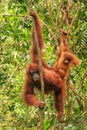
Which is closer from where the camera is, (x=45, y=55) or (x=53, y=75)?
(x=53, y=75)

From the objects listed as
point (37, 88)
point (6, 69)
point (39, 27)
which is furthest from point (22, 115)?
point (39, 27)

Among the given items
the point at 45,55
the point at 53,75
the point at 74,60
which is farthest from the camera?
the point at 45,55

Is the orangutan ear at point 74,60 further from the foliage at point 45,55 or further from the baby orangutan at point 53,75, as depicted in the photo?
the foliage at point 45,55

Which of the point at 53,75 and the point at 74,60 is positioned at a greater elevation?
the point at 74,60

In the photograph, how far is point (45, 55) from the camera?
388cm

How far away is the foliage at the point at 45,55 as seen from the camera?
341cm

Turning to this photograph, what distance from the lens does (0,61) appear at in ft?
14.8

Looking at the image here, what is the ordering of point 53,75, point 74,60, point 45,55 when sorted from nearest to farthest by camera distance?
1. point 74,60
2. point 53,75
3. point 45,55

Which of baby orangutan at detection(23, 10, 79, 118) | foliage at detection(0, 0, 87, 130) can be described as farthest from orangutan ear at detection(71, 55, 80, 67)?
foliage at detection(0, 0, 87, 130)

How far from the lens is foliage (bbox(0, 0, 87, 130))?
11.2 ft

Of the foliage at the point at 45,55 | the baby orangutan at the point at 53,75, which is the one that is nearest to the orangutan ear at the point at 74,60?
the baby orangutan at the point at 53,75

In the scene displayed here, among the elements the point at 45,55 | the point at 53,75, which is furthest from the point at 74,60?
the point at 45,55

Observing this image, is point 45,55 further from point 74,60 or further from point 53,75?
point 74,60

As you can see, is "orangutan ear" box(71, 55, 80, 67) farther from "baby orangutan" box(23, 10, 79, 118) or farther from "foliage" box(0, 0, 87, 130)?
"foliage" box(0, 0, 87, 130)
